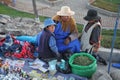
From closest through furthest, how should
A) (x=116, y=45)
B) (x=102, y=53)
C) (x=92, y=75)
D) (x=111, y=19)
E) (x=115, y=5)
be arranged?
(x=92, y=75), (x=102, y=53), (x=116, y=45), (x=111, y=19), (x=115, y=5)

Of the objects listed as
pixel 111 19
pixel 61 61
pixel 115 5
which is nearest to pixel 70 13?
pixel 61 61

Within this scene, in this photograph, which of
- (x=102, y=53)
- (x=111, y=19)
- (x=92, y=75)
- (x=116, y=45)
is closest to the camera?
(x=92, y=75)

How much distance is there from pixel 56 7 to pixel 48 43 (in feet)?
47.6

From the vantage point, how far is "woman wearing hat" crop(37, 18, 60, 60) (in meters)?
6.35

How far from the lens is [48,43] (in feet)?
21.1

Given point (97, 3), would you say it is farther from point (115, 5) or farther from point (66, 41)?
point (66, 41)

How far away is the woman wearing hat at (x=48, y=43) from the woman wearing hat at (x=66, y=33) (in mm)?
322

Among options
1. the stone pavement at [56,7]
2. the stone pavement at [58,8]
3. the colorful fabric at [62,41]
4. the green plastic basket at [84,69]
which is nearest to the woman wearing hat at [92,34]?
the colorful fabric at [62,41]

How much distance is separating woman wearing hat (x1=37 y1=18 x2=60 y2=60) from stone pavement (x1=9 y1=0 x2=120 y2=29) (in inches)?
400

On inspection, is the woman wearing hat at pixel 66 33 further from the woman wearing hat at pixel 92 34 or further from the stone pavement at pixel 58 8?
the stone pavement at pixel 58 8

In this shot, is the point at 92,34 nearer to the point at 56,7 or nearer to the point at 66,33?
the point at 66,33

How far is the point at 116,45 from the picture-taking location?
773 centimetres

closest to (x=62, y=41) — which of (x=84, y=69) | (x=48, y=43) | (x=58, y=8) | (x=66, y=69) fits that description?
(x=48, y=43)

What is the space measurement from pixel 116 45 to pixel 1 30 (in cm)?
289
